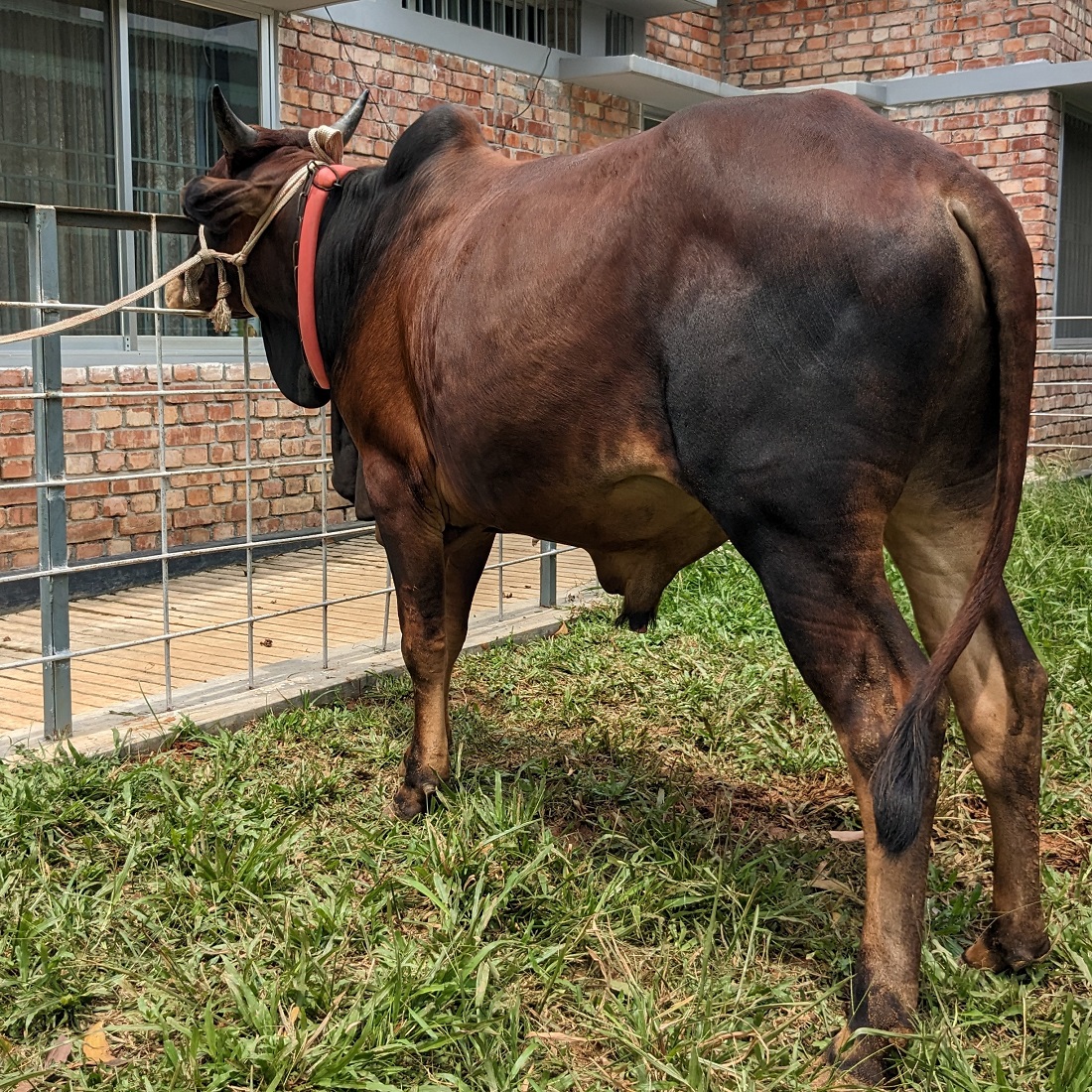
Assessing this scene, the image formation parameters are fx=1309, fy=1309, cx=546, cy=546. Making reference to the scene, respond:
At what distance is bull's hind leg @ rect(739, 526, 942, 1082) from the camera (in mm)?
2633

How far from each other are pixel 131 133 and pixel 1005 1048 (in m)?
6.22

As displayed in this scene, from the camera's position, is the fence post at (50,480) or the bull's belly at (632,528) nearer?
the bull's belly at (632,528)

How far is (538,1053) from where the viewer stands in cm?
267

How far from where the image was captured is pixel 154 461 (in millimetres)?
7199

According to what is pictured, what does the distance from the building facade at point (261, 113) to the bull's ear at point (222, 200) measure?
78 cm

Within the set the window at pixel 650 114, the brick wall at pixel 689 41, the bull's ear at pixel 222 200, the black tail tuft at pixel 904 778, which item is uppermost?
the brick wall at pixel 689 41

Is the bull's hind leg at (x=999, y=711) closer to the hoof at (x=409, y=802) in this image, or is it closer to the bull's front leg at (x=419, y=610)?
the bull's front leg at (x=419, y=610)

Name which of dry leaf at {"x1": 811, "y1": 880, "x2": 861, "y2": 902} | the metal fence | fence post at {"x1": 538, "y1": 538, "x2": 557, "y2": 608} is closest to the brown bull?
dry leaf at {"x1": 811, "y1": 880, "x2": 861, "y2": 902}

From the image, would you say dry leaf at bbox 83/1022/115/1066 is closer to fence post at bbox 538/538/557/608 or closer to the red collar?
the red collar

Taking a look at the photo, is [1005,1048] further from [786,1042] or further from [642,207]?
[642,207]

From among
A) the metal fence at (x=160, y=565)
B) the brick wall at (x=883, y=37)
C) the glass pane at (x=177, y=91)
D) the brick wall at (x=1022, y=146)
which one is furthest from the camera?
the brick wall at (x=883, y=37)

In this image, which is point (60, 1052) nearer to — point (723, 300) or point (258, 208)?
point (723, 300)

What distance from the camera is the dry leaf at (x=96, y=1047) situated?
263 centimetres

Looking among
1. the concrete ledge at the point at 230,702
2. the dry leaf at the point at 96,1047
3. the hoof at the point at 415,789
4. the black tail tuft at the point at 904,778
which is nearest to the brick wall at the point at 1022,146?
the concrete ledge at the point at 230,702
